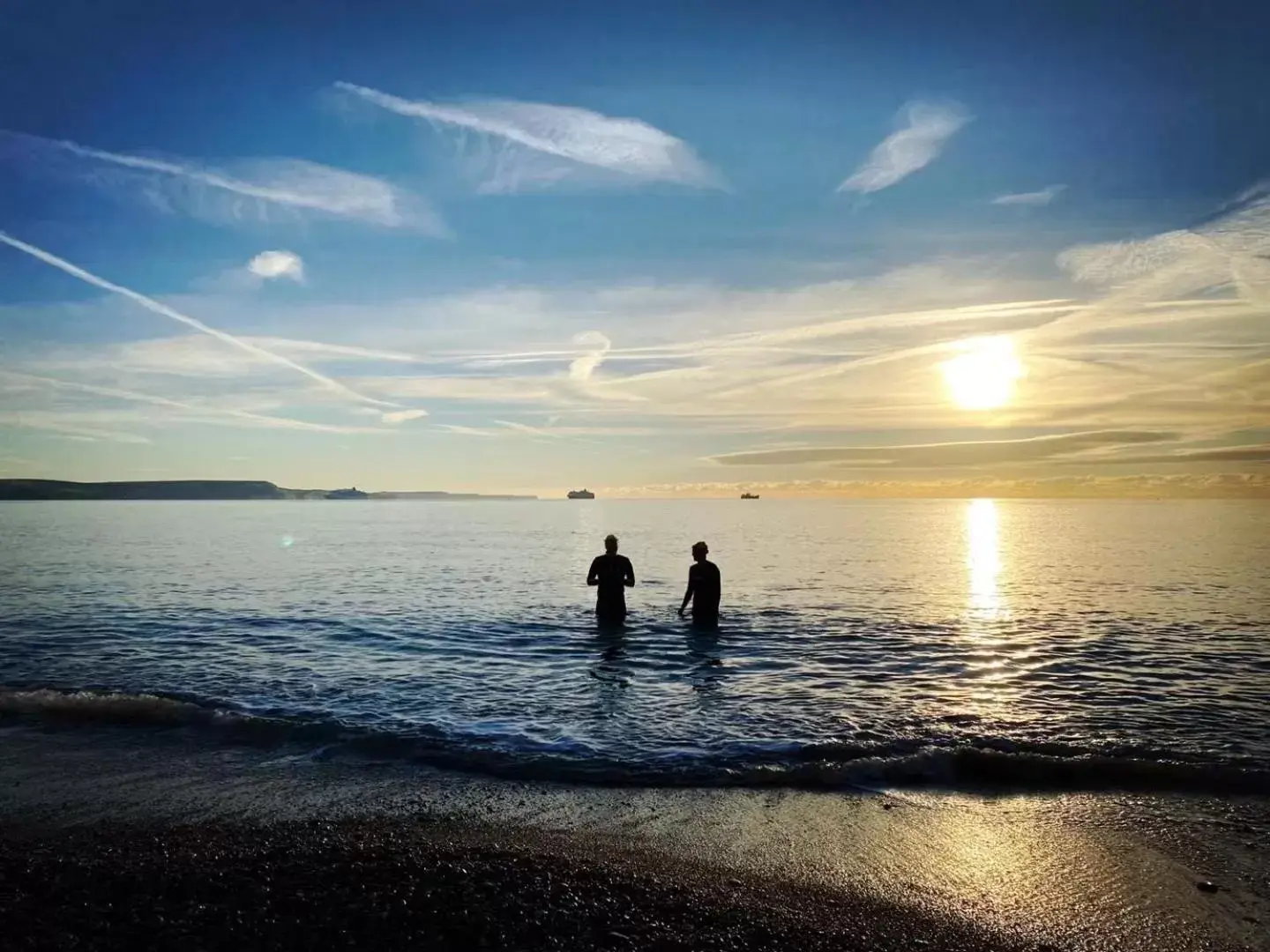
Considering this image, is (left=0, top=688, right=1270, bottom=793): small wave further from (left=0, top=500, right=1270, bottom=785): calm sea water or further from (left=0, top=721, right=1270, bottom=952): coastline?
(left=0, top=721, right=1270, bottom=952): coastline

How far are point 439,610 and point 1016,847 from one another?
2382cm

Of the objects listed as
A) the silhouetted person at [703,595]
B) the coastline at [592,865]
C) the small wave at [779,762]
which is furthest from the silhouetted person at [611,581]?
the coastline at [592,865]

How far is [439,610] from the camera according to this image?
96.2 ft

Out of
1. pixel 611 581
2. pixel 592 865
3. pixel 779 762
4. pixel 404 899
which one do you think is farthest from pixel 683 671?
pixel 404 899

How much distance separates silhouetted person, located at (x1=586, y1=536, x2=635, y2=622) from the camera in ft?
77.6

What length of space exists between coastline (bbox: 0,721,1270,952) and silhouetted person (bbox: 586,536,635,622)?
A: 13.0 meters

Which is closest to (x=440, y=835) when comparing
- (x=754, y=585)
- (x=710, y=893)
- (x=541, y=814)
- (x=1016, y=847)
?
(x=541, y=814)

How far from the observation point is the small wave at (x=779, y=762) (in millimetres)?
10633

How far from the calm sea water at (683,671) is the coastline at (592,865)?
1361mm

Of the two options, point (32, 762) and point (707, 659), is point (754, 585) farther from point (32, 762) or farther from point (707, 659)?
point (32, 762)

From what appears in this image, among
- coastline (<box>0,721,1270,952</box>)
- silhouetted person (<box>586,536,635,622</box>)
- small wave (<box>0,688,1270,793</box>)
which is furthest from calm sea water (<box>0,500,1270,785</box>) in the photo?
coastline (<box>0,721,1270,952</box>)

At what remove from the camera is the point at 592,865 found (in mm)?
7723

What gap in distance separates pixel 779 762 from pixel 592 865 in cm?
444

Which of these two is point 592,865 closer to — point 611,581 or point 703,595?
point 611,581
